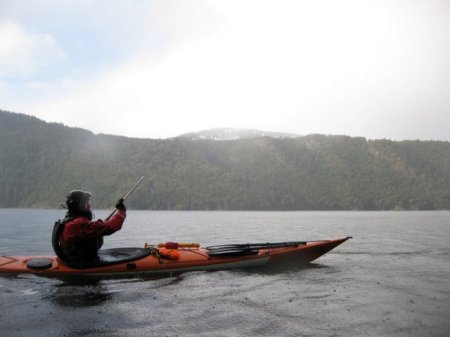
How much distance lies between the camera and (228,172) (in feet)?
524

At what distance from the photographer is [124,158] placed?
531 feet

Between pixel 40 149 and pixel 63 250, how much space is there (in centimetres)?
18704

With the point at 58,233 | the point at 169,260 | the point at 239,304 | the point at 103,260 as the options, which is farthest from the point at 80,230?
the point at 239,304

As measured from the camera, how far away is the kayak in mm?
12320

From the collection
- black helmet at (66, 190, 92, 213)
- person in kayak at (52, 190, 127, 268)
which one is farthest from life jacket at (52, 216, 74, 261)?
black helmet at (66, 190, 92, 213)

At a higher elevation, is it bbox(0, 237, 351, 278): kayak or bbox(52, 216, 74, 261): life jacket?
bbox(52, 216, 74, 261): life jacket

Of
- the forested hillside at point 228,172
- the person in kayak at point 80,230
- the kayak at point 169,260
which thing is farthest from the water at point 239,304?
the forested hillside at point 228,172

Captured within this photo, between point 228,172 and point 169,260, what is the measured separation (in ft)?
480

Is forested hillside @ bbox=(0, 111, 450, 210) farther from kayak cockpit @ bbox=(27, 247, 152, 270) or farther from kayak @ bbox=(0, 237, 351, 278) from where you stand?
kayak cockpit @ bbox=(27, 247, 152, 270)

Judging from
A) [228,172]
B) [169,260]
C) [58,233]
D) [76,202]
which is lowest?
[169,260]

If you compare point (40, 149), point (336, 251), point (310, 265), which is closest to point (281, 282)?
point (310, 265)

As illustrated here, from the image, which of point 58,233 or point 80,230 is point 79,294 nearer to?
point 80,230

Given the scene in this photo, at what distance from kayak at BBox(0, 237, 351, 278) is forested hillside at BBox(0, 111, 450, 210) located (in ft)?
400

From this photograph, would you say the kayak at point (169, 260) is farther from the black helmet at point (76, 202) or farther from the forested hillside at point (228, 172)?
the forested hillside at point (228, 172)
